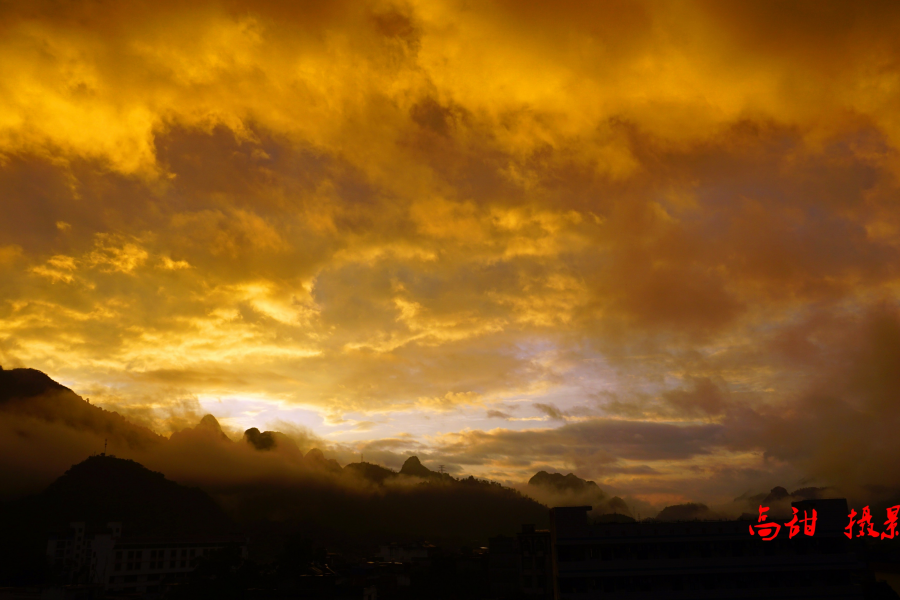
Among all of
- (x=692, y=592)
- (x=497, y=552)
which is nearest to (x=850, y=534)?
(x=692, y=592)

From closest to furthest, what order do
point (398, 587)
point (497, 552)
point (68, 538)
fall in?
point (398, 587), point (497, 552), point (68, 538)

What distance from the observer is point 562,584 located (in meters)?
59.0

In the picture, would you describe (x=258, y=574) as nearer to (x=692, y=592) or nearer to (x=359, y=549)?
(x=692, y=592)

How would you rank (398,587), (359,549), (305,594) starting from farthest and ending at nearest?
(359,549) → (398,587) → (305,594)

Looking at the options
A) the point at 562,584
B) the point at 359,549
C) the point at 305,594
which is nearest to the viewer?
the point at 562,584

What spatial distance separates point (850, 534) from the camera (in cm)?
5975

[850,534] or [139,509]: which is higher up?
[850,534]

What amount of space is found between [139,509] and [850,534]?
6293 inches

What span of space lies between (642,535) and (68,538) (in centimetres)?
10977

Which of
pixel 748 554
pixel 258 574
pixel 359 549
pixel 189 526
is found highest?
pixel 748 554

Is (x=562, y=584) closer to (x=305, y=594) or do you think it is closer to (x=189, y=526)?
(x=305, y=594)

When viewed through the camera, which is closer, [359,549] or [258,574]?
[258,574]

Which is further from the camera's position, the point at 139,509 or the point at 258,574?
the point at 139,509

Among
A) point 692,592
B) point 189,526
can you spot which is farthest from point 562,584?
point 189,526
